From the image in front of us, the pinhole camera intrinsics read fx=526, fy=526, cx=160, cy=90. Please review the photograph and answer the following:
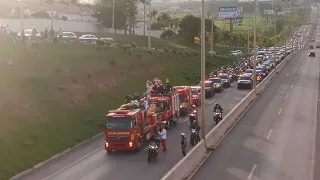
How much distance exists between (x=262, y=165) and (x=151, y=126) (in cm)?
834

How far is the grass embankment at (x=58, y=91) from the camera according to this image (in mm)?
27547

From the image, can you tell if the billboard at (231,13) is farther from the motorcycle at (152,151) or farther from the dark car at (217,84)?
the motorcycle at (152,151)

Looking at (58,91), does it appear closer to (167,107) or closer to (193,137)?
(167,107)

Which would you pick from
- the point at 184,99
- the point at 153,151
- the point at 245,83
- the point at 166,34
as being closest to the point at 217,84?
the point at 245,83

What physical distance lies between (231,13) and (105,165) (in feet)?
301

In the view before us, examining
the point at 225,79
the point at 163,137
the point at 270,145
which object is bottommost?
the point at 270,145

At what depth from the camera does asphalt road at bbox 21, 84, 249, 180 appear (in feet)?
73.7

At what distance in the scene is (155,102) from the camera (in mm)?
32594

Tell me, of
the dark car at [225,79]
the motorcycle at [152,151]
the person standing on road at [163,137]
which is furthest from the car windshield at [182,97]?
the dark car at [225,79]

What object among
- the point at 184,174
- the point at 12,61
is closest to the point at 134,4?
the point at 12,61

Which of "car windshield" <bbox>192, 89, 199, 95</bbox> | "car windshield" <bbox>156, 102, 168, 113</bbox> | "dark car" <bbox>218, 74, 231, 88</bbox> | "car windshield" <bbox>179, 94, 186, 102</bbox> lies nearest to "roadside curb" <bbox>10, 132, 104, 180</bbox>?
"car windshield" <bbox>156, 102, 168, 113</bbox>

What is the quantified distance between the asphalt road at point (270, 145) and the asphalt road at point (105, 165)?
85.1 inches

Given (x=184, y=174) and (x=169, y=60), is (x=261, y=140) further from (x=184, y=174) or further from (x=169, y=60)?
(x=169, y=60)

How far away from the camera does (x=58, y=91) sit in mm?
38250
